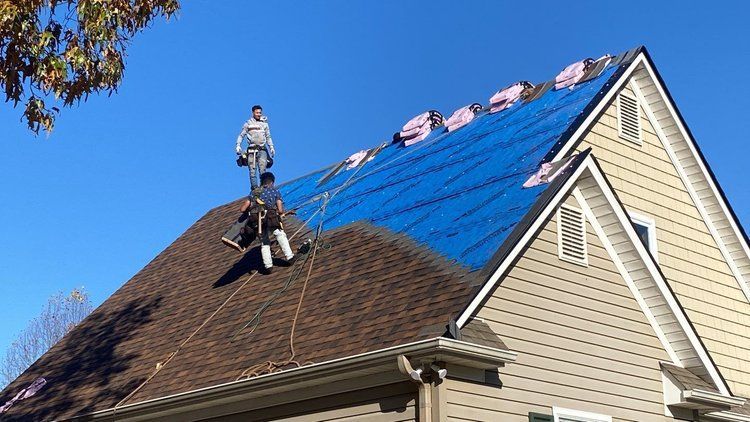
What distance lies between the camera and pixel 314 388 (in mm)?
12633

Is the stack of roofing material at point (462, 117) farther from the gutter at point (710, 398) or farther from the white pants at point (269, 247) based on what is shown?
the gutter at point (710, 398)

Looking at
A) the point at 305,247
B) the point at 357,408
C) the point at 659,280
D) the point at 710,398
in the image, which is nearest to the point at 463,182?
the point at 305,247

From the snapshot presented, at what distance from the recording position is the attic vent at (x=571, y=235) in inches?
533

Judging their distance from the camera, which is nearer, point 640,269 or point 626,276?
point 640,269

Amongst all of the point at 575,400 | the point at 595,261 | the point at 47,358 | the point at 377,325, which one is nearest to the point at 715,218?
the point at 595,261

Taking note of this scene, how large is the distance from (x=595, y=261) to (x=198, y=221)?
40.0 ft

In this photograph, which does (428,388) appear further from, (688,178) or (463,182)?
(688,178)

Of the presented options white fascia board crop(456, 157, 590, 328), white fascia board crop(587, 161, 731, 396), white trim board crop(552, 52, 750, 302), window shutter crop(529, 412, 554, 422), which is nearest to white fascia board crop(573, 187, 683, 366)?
white fascia board crop(587, 161, 731, 396)

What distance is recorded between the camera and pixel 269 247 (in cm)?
1659

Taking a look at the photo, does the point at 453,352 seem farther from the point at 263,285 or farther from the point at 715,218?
the point at 715,218

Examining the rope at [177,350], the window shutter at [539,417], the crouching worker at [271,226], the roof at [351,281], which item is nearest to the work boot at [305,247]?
the crouching worker at [271,226]

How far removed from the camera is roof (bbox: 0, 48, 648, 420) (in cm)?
1279

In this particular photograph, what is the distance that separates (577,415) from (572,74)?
6.79 meters

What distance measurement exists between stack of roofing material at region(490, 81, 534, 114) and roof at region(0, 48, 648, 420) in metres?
0.36
